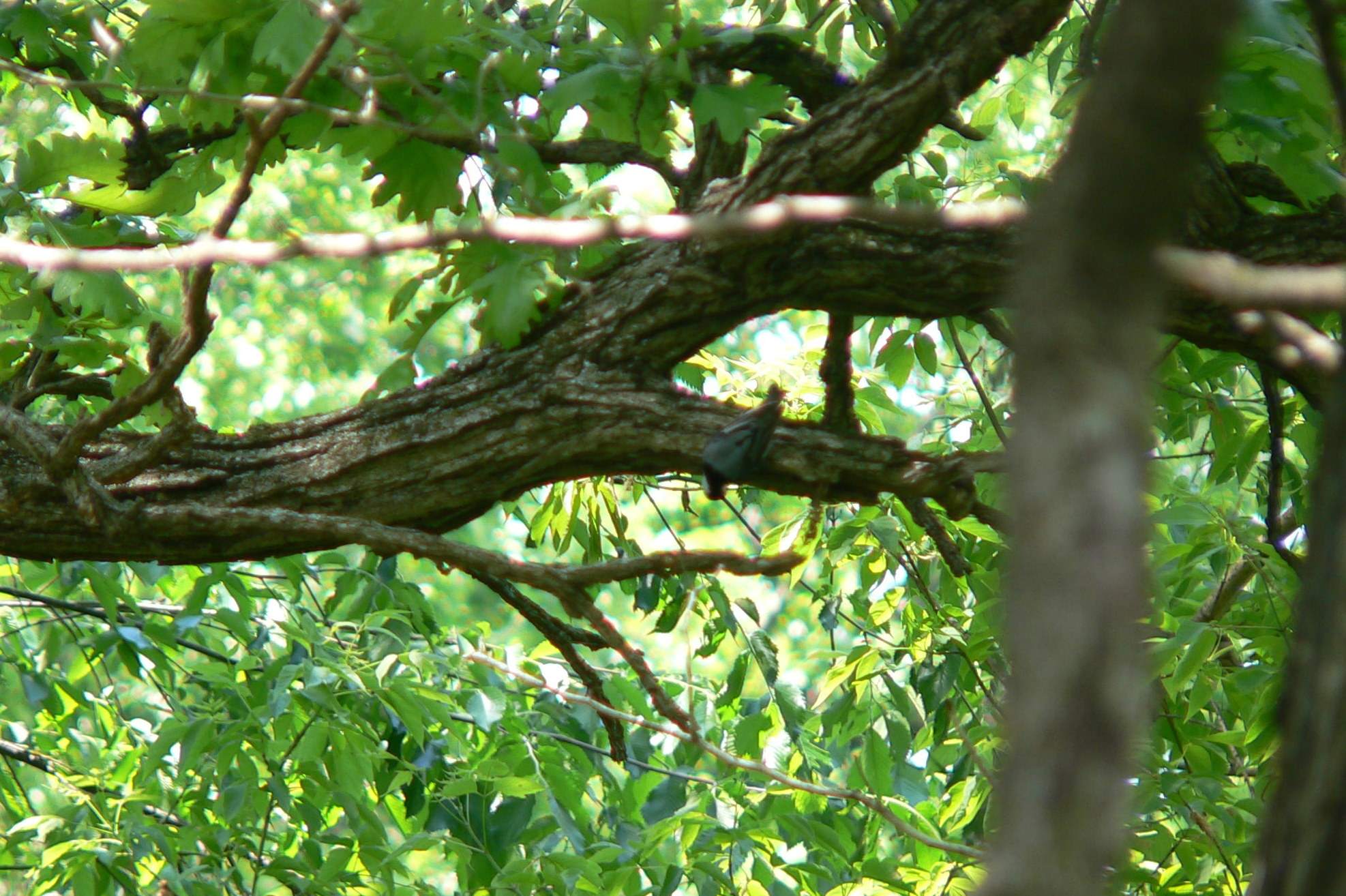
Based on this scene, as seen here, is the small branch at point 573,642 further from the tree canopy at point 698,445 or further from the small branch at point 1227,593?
the small branch at point 1227,593

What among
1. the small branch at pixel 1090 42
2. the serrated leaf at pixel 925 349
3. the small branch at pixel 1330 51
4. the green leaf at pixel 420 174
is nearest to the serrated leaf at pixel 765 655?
the serrated leaf at pixel 925 349

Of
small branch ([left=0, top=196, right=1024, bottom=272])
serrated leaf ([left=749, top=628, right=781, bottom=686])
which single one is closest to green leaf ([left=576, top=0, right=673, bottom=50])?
small branch ([left=0, top=196, right=1024, bottom=272])

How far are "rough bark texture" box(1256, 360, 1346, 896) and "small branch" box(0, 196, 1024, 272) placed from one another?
0.28 m

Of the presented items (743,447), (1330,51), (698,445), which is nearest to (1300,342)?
(1330,51)

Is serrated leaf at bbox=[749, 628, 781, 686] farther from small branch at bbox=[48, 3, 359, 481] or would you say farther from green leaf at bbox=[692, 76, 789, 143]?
small branch at bbox=[48, 3, 359, 481]

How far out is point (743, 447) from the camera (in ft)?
6.14

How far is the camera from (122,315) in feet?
6.96

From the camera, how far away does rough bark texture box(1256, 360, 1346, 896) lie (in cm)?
60

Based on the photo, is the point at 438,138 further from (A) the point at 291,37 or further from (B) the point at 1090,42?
(B) the point at 1090,42

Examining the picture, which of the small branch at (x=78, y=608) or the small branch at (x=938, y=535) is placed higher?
the small branch at (x=78, y=608)

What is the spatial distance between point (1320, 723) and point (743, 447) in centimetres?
130

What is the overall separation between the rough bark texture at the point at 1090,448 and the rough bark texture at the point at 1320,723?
22 cm

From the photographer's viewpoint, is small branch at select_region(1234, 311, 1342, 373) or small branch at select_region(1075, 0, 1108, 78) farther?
small branch at select_region(1075, 0, 1108, 78)

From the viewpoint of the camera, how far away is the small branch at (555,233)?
2.51 ft
